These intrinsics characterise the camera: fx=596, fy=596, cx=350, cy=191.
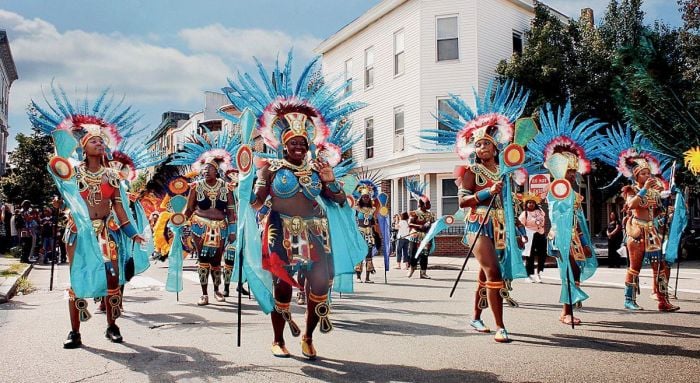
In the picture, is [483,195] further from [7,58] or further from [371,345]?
[7,58]

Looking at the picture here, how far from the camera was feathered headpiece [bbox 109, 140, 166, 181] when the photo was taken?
27.6 feet

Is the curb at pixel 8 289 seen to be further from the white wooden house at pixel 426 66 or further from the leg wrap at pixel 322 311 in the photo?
the white wooden house at pixel 426 66

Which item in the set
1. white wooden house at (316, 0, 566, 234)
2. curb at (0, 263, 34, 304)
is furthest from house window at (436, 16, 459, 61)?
curb at (0, 263, 34, 304)

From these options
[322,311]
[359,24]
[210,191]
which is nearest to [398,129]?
[359,24]

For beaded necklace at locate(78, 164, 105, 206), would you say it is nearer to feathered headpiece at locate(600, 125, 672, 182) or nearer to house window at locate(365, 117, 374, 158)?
feathered headpiece at locate(600, 125, 672, 182)

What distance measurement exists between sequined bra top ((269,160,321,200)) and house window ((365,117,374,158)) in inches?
801

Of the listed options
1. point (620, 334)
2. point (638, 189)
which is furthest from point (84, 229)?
point (638, 189)

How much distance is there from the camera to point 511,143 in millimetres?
6738

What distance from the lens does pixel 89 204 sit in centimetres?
634

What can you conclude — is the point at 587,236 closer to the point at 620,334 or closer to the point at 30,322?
the point at 620,334

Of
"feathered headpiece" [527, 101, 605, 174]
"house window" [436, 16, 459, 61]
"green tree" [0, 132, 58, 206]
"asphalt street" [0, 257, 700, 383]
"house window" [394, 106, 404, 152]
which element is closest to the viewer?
"asphalt street" [0, 257, 700, 383]

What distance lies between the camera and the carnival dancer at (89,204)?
595 cm

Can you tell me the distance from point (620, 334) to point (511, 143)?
243 cm

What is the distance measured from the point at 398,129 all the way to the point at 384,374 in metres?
19.5
